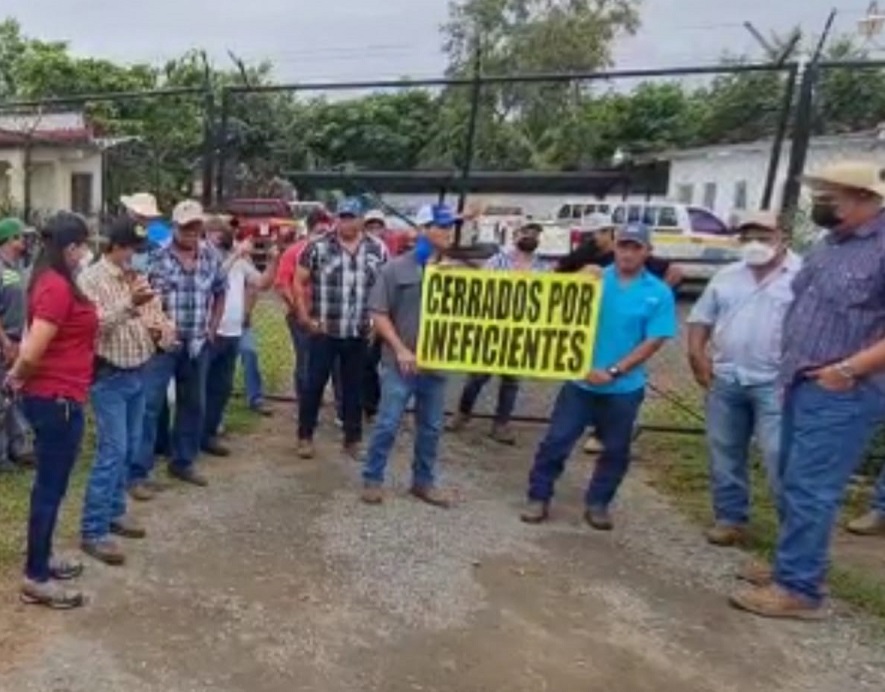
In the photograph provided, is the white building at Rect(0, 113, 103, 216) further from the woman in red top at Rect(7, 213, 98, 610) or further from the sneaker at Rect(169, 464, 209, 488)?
the woman in red top at Rect(7, 213, 98, 610)

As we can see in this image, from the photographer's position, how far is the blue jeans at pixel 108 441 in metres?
4.88

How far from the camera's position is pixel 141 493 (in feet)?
19.7

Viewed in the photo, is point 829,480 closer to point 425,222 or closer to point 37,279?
point 425,222

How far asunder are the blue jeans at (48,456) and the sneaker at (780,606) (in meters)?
2.95

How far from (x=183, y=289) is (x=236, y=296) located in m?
1.09

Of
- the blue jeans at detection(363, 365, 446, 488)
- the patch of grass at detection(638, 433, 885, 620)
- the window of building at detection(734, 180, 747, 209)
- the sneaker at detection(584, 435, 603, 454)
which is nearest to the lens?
the patch of grass at detection(638, 433, 885, 620)

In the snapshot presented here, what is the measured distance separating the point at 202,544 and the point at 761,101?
628 inches

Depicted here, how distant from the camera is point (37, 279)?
424 cm

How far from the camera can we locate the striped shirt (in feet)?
14.6

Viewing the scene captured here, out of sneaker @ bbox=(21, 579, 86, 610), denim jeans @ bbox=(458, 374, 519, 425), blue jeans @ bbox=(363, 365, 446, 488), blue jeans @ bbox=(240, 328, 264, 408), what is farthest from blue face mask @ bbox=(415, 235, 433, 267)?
sneaker @ bbox=(21, 579, 86, 610)

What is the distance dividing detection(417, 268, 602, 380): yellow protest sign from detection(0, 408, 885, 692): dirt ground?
85cm

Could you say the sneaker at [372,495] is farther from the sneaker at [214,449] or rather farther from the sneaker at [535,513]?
the sneaker at [214,449]

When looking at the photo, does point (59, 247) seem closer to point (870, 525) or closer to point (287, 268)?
point (287, 268)

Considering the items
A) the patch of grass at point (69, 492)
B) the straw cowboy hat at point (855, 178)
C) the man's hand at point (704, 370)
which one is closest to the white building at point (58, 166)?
the patch of grass at point (69, 492)
